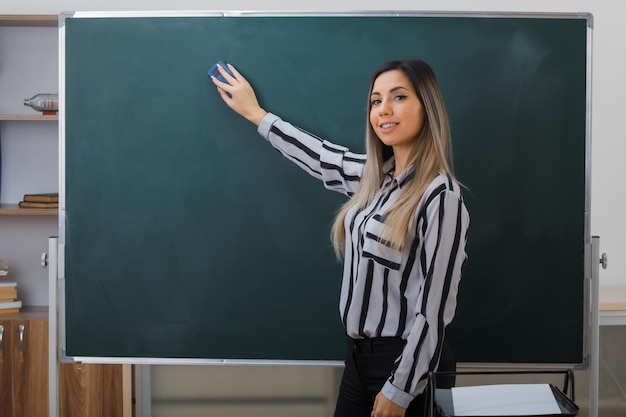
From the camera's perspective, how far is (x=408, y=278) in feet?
6.14

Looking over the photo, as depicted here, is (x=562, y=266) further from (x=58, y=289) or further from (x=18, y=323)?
(x=18, y=323)

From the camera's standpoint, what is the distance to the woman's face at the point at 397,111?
6.44 ft

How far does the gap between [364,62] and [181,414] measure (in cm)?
226

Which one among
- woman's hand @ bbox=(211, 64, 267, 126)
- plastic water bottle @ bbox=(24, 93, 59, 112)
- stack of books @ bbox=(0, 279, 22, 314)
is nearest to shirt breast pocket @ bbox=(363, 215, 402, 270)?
woman's hand @ bbox=(211, 64, 267, 126)

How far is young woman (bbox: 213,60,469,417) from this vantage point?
1.79 meters

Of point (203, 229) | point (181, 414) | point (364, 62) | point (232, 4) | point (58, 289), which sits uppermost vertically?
point (232, 4)

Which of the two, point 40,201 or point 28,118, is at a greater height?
point 28,118

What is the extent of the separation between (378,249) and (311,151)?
1.87ft

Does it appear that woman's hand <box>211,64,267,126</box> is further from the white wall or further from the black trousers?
the white wall

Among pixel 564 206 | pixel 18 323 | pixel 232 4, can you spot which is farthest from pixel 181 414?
pixel 564 206

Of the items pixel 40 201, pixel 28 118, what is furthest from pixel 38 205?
pixel 28 118

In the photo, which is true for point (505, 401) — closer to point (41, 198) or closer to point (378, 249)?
point (378, 249)

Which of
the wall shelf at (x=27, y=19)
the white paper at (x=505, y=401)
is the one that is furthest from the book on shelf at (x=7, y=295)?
the white paper at (x=505, y=401)

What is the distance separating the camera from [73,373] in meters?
3.16
